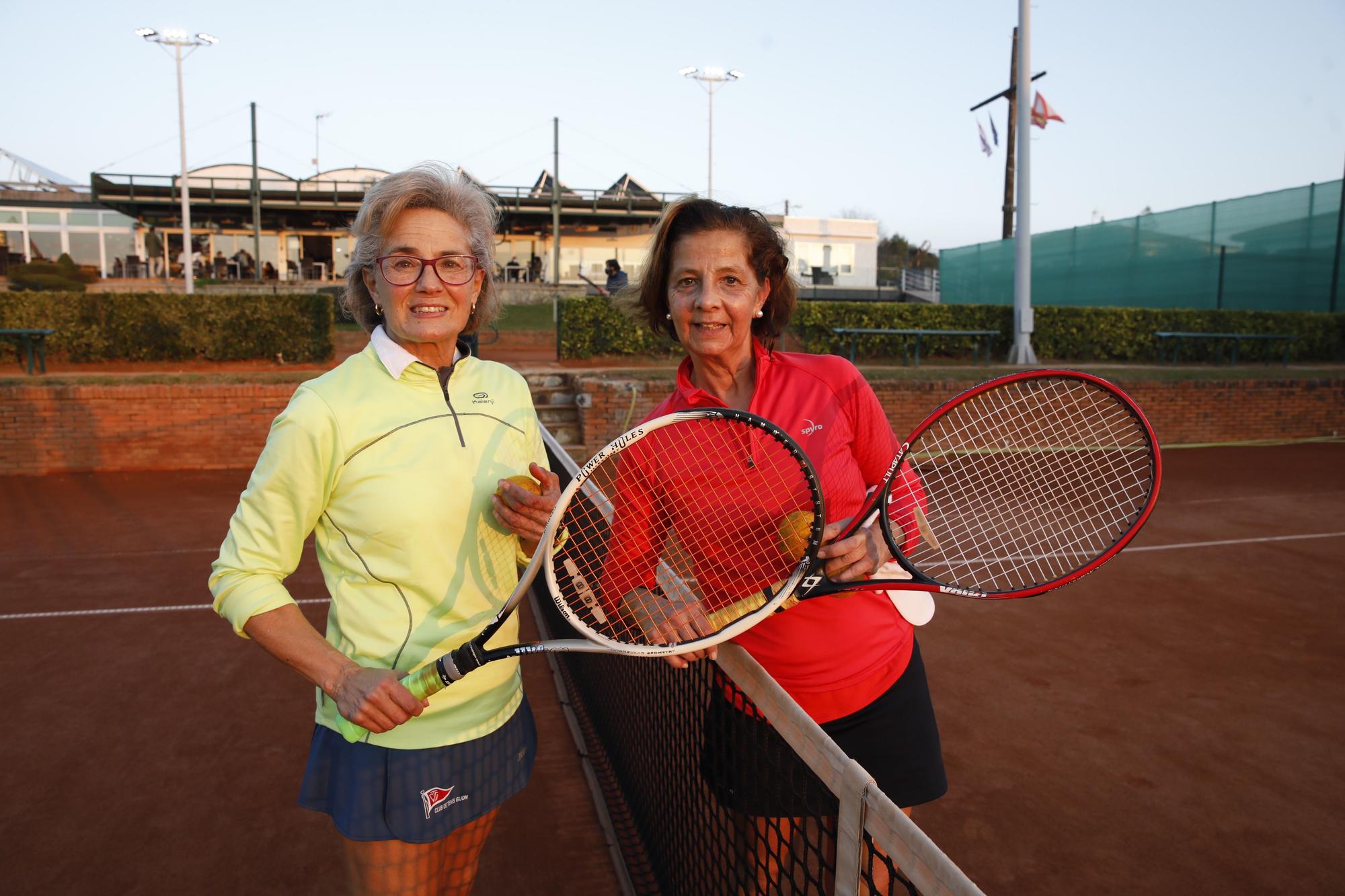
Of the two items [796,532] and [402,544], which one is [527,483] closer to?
[402,544]

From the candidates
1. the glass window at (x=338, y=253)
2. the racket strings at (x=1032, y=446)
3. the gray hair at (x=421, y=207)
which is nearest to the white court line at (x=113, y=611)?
the gray hair at (x=421, y=207)

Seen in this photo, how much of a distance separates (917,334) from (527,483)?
14016 mm

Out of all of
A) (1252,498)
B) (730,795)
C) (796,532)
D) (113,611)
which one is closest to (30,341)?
(113,611)

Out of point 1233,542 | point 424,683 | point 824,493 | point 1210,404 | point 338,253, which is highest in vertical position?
point 338,253

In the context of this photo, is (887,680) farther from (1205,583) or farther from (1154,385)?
(1154,385)

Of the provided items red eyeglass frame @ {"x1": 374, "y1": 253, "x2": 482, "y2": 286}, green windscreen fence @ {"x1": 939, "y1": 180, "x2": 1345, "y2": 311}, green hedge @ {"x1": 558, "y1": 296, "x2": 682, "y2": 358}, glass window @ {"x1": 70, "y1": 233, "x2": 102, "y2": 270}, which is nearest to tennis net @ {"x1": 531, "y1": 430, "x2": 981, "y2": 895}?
red eyeglass frame @ {"x1": 374, "y1": 253, "x2": 482, "y2": 286}

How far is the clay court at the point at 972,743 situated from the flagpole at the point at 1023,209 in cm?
871

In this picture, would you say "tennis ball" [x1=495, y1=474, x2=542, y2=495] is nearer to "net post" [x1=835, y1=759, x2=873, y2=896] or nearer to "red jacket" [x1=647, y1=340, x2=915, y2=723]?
"red jacket" [x1=647, y1=340, x2=915, y2=723]

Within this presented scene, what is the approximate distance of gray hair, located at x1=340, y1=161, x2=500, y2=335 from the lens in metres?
1.81

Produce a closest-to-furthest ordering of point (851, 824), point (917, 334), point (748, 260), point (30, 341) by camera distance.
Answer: point (851, 824) → point (748, 260) → point (30, 341) → point (917, 334)

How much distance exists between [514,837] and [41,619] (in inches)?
155

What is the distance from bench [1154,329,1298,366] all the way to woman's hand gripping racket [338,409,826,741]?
16.2 meters

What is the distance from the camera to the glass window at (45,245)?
116ft

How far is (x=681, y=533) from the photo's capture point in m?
1.95
